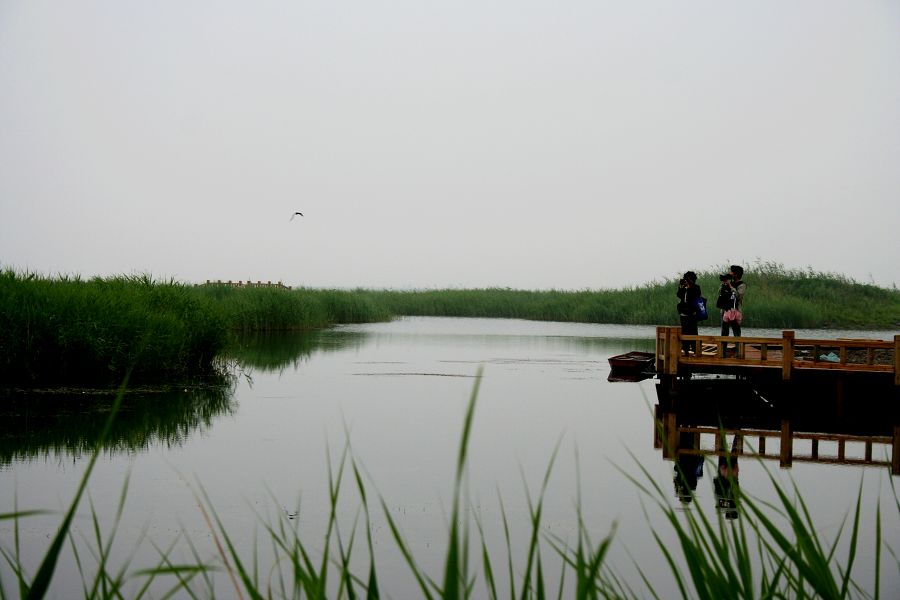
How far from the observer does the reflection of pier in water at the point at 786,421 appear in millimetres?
10516

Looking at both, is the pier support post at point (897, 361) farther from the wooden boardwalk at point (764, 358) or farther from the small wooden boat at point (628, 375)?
the small wooden boat at point (628, 375)

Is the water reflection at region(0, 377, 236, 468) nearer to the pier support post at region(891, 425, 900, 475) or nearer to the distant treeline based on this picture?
the distant treeline

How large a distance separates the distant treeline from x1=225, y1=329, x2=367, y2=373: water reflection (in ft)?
3.07

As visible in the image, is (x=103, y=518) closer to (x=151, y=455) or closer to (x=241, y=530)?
(x=241, y=530)

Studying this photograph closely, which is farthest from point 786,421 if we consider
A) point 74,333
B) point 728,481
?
point 74,333

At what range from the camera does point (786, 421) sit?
13133 mm

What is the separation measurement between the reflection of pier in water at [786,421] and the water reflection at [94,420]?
5.81 m

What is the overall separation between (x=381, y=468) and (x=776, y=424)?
21.4 ft

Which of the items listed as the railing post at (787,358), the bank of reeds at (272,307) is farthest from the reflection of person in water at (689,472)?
the bank of reeds at (272,307)

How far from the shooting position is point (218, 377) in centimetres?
1570

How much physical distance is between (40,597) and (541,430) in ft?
34.7

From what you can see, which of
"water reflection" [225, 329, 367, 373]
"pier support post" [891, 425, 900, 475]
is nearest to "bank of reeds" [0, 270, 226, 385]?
"water reflection" [225, 329, 367, 373]

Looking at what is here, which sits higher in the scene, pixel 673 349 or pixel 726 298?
pixel 726 298

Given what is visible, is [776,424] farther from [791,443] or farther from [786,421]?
[791,443]
